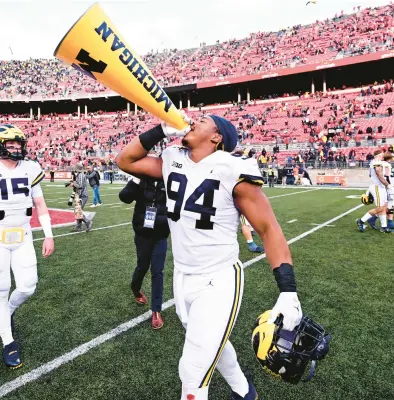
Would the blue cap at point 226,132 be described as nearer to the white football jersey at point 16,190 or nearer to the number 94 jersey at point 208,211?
the number 94 jersey at point 208,211

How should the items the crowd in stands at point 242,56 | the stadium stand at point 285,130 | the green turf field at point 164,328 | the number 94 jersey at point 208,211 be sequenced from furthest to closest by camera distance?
the crowd in stands at point 242,56 < the stadium stand at point 285,130 < the green turf field at point 164,328 < the number 94 jersey at point 208,211

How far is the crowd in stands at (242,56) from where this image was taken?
36406mm

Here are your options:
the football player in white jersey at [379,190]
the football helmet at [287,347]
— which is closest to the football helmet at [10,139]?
the football helmet at [287,347]

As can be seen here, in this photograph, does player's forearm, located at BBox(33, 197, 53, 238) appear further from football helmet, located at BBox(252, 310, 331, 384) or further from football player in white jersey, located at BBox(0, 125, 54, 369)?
football helmet, located at BBox(252, 310, 331, 384)

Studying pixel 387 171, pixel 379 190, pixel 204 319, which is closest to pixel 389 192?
pixel 379 190

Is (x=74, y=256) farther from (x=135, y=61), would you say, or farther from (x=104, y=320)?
(x=135, y=61)

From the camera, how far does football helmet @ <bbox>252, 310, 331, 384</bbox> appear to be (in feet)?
5.58

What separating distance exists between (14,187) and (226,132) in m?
2.10

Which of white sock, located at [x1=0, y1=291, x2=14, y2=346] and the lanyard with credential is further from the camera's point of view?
the lanyard with credential

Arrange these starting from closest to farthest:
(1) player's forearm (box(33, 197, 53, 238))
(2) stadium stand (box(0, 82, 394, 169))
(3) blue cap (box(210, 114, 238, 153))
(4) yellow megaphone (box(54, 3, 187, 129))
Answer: (4) yellow megaphone (box(54, 3, 187, 129)), (3) blue cap (box(210, 114, 238, 153)), (1) player's forearm (box(33, 197, 53, 238)), (2) stadium stand (box(0, 82, 394, 169))

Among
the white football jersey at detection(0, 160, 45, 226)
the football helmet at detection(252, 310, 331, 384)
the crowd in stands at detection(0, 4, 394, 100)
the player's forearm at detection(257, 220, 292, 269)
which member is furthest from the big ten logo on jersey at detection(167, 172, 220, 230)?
the crowd in stands at detection(0, 4, 394, 100)

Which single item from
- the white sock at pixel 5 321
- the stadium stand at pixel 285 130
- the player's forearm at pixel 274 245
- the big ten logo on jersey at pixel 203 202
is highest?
the stadium stand at pixel 285 130

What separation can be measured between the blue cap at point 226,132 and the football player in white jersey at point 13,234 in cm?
199

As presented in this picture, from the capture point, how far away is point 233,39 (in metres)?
49.6
